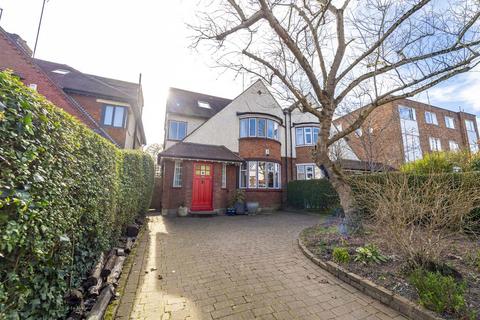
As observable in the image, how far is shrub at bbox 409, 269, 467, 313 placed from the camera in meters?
2.58

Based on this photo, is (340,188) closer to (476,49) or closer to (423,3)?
(476,49)

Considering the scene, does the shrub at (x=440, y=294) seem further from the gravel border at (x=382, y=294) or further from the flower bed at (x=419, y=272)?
the gravel border at (x=382, y=294)

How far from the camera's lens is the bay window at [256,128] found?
14289mm

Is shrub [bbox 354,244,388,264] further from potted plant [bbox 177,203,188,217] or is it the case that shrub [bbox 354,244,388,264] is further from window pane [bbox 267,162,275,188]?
window pane [bbox 267,162,275,188]

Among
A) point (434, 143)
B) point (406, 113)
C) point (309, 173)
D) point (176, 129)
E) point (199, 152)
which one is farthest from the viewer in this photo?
point (434, 143)

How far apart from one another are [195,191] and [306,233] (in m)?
6.88

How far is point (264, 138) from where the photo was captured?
14219 millimetres

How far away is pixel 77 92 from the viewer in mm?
14008

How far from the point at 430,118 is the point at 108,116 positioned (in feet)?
113

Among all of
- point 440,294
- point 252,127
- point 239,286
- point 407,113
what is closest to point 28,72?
point 252,127

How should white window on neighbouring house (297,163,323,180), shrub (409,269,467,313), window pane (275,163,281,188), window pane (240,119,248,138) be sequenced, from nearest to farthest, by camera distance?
shrub (409,269,467,313) → window pane (240,119,248,138) → window pane (275,163,281,188) → white window on neighbouring house (297,163,323,180)

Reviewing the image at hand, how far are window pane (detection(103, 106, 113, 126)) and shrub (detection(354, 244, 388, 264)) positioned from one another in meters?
16.1

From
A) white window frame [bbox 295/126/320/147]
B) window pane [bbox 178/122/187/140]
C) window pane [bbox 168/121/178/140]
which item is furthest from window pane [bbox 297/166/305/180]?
window pane [bbox 168/121/178/140]

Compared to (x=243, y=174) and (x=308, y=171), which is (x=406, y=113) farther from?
(x=243, y=174)
